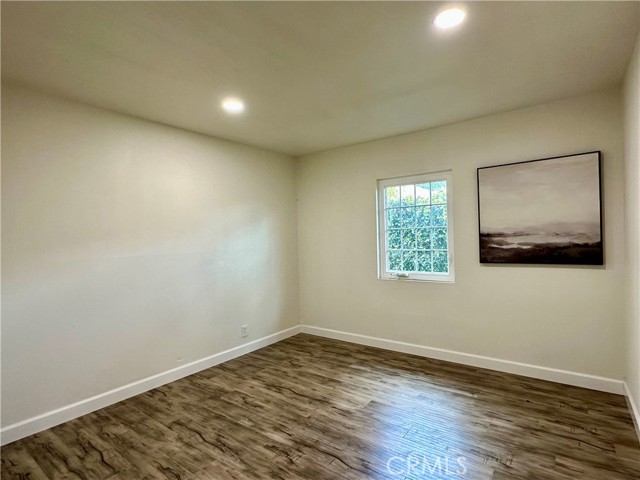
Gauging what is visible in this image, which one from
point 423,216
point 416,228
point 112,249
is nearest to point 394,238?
point 416,228

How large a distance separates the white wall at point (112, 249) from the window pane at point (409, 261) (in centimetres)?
185

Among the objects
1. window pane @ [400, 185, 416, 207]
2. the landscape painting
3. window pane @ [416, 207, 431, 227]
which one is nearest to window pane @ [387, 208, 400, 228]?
window pane @ [400, 185, 416, 207]

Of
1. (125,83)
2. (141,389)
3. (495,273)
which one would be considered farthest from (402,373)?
(125,83)

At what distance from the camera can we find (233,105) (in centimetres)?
289

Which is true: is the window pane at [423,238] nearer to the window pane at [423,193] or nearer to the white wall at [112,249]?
the window pane at [423,193]

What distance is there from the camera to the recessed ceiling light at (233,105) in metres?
2.78

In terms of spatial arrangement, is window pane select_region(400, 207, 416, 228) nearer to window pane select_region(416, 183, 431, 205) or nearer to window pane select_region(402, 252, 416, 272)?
window pane select_region(416, 183, 431, 205)

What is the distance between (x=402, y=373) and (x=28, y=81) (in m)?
3.93

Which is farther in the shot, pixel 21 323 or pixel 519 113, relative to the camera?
pixel 519 113

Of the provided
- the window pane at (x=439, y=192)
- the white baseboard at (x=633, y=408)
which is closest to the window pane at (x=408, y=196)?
the window pane at (x=439, y=192)

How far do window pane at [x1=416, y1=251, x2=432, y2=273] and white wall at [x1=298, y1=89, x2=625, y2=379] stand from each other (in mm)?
193

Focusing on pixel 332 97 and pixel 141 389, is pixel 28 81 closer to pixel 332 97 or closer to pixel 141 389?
pixel 332 97

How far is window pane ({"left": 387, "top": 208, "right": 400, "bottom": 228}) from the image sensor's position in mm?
4056

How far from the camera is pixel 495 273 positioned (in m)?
3.30
